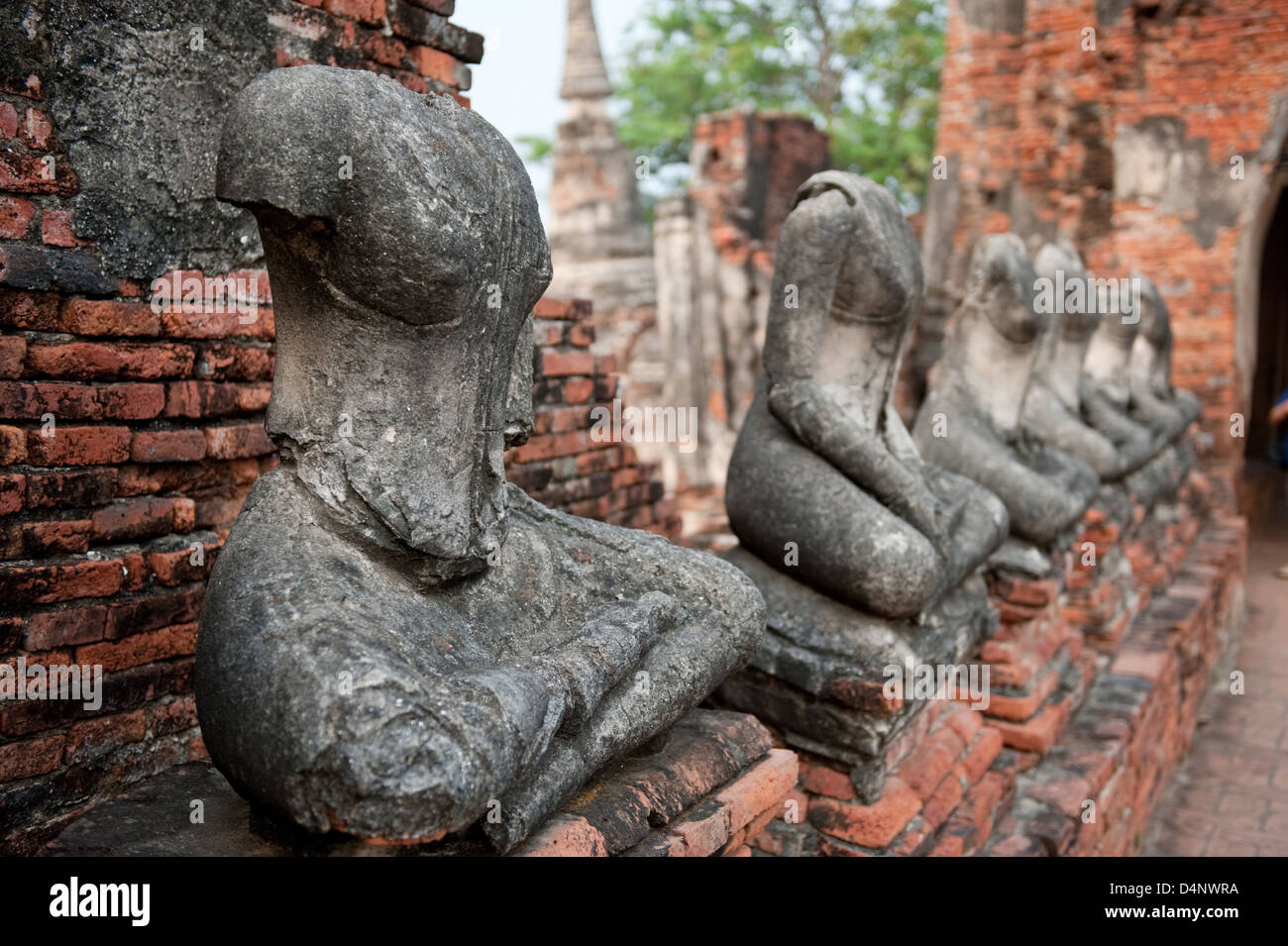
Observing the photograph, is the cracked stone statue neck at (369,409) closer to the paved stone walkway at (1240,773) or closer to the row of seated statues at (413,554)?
the row of seated statues at (413,554)

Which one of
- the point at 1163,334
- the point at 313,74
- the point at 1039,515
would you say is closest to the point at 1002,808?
the point at 1039,515

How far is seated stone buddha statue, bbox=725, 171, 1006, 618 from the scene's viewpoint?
2879 millimetres

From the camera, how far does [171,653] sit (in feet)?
8.20

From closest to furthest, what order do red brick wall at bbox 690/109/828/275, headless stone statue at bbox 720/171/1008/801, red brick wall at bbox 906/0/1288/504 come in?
headless stone statue at bbox 720/171/1008/801
red brick wall at bbox 906/0/1288/504
red brick wall at bbox 690/109/828/275

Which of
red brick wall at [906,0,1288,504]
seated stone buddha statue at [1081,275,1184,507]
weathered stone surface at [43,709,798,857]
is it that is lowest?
weathered stone surface at [43,709,798,857]

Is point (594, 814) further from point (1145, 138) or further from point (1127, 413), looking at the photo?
point (1145, 138)

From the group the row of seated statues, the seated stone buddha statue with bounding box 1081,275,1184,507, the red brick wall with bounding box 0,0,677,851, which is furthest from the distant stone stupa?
the row of seated statues

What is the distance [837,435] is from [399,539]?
4.67ft

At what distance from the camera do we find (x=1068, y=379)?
5.57 m

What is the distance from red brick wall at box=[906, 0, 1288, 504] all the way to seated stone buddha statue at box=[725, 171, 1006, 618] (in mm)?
6894

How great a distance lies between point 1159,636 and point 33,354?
179 inches

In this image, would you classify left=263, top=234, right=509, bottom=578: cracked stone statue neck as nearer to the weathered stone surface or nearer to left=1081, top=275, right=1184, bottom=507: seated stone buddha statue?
the weathered stone surface

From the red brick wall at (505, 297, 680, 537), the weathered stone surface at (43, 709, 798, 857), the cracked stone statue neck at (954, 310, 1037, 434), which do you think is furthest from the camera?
the cracked stone statue neck at (954, 310, 1037, 434)

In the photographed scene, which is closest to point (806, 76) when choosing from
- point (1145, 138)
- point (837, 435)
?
point (1145, 138)
